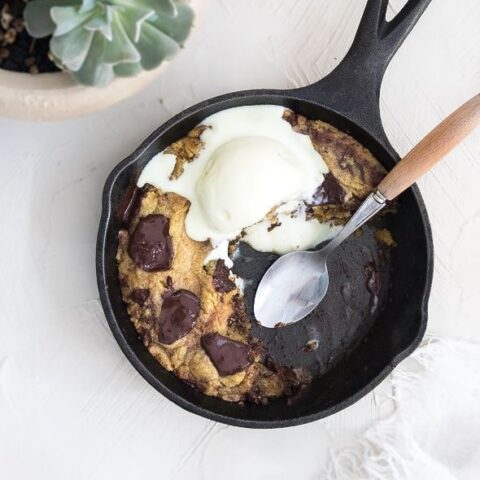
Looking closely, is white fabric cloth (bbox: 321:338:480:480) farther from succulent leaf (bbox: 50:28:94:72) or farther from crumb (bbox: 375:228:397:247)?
succulent leaf (bbox: 50:28:94:72)

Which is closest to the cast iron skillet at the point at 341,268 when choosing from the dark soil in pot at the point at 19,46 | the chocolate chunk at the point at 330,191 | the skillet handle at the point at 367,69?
the skillet handle at the point at 367,69

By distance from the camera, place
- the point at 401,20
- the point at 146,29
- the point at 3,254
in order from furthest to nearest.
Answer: the point at 3,254 < the point at 401,20 < the point at 146,29

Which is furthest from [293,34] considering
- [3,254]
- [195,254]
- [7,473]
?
[7,473]

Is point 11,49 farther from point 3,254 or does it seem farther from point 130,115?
point 3,254

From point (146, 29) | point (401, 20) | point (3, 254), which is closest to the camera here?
point (146, 29)

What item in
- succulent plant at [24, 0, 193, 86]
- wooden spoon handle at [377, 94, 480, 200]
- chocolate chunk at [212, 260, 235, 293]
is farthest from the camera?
chocolate chunk at [212, 260, 235, 293]

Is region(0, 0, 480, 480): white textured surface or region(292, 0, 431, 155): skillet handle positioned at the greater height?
region(292, 0, 431, 155): skillet handle

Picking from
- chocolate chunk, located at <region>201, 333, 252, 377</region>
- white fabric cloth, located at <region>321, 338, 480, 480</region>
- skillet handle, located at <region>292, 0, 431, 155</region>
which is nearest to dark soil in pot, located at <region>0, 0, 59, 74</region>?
skillet handle, located at <region>292, 0, 431, 155</region>

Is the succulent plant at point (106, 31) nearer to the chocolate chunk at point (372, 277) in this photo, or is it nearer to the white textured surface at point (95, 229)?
the white textured surface at point (95, 229)
